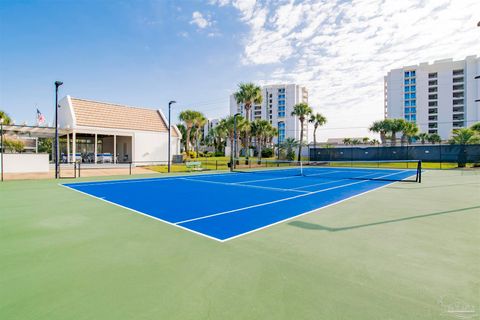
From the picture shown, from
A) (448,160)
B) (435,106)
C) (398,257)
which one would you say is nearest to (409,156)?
(448,160)

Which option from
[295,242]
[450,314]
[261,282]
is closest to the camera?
[450,314]

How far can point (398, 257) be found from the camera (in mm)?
4090

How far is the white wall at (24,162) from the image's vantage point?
1905 cm

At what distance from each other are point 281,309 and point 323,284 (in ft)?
2.68

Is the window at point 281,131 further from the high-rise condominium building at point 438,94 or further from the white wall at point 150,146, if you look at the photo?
the white wall at point 150,146

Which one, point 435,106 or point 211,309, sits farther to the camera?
point 435,106

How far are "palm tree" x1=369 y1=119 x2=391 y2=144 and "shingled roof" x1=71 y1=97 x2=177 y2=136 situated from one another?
58272 mm

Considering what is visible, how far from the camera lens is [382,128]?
6969 cm

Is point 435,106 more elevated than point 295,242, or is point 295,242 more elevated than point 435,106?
point 435,106

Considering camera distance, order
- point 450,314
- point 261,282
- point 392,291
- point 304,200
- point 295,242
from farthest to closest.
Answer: point 304,200
point 295,242
point 261,282
point 392,291
point 450,314

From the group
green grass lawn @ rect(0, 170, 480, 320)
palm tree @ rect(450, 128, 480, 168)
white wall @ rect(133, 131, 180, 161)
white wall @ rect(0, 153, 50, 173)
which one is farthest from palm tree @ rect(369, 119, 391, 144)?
white wall @ rect(0, 153, 50, 173)

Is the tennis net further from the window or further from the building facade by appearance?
the window

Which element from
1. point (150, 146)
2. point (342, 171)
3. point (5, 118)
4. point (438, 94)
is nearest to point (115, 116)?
point (150, 146)

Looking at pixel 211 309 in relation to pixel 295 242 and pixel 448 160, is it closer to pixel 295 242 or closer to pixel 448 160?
pixel 295 242
